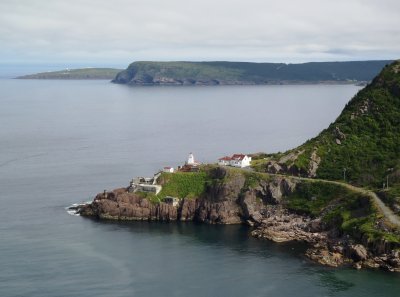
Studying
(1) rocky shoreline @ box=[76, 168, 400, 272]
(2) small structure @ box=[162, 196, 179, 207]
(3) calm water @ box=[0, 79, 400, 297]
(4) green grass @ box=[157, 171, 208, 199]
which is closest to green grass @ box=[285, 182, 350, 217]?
(1) rocky shoreline @ box=[76, 168, 400, 272]

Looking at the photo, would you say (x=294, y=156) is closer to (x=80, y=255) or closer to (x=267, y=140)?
(x=80, y=255)

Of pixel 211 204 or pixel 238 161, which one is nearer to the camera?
pixel 211 204

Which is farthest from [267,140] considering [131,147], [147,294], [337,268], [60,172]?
[147,294]

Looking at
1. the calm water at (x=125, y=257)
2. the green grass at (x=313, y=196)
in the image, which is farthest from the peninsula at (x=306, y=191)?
the calm water at (x=125, y=257)

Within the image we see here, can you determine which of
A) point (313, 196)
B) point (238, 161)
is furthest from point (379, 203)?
point (238, 161)

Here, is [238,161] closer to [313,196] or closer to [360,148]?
[313,196]

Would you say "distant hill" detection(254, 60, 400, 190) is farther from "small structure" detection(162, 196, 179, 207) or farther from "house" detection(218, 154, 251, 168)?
"small structure" detection(162, 196, 179, 207)
